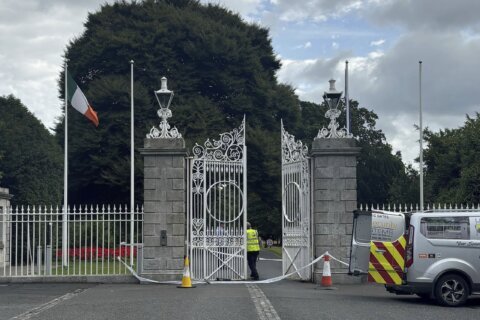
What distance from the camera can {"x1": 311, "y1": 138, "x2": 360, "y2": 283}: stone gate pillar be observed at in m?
20.3

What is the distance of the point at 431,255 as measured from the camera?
51.6 feet

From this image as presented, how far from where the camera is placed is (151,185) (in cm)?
2044

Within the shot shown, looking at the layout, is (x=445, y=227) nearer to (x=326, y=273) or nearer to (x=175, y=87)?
(x=326, y=273)

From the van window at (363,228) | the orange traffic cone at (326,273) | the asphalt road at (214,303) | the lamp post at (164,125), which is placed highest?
the lamp post at (164,125)

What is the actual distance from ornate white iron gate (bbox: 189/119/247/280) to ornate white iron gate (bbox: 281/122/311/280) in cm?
133

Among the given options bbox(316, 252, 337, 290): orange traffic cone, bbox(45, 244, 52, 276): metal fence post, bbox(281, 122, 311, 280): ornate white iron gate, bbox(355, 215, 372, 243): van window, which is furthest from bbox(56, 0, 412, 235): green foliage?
bbox(355, 215, 372, 243): van window

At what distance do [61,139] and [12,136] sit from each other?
2.61 m

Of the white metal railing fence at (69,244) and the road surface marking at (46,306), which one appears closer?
the road surface marking at (46,306)

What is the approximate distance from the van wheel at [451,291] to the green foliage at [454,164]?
19.2m

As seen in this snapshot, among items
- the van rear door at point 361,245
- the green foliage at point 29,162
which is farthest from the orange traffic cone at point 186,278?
the green foliage at point 29,162

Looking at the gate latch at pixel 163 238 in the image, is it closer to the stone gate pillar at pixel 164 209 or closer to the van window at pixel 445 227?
the stone gate pillar at pixel 164 209

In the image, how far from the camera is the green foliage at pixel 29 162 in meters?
Answer: 41.8

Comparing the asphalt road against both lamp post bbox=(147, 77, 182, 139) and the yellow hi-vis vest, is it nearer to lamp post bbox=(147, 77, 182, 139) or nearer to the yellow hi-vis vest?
the yellow hi-vis vest

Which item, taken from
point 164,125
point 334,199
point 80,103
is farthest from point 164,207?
point 80,103
